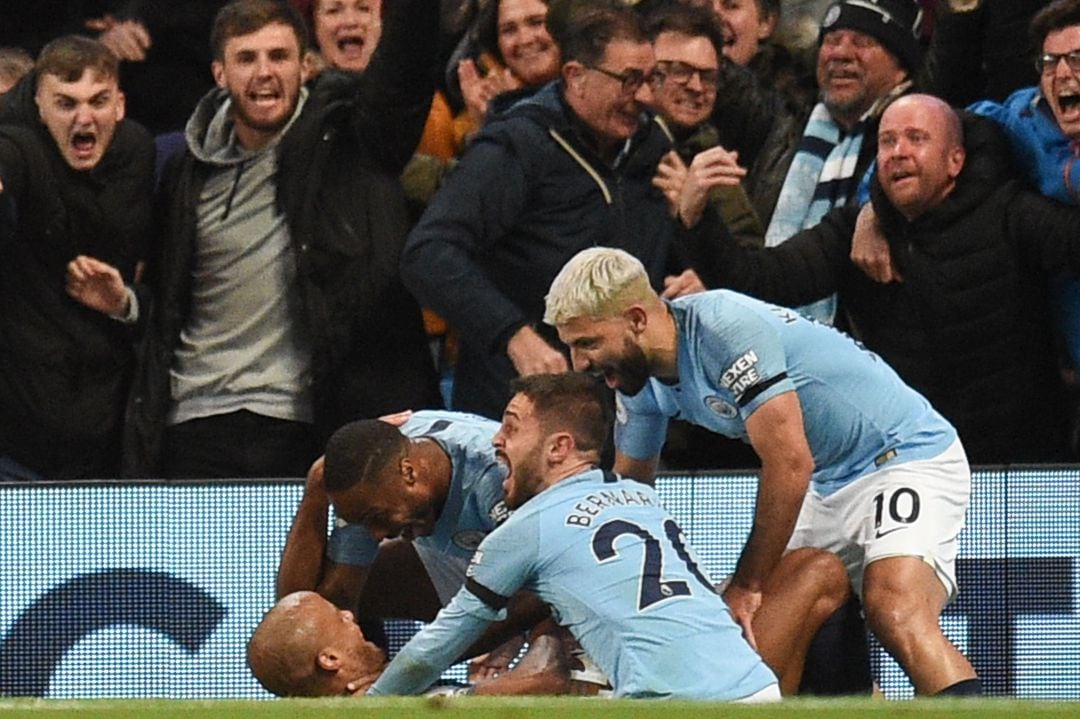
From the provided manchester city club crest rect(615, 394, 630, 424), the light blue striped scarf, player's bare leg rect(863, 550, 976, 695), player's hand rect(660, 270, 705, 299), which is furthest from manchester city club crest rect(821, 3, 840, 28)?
player's bare leg rect(863, 550, 976, 695)

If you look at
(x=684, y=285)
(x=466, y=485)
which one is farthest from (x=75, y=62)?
(x=466, y=485)

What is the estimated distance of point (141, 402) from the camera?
29.1ft

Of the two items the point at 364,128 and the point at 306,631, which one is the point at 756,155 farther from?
the point at 306,631

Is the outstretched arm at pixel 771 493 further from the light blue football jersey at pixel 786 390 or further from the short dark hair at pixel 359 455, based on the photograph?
the short dark hair at pixel 359 455

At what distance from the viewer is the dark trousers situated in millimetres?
8859

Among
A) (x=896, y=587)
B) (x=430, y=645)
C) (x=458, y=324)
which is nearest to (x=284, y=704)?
(x=430, y=645)

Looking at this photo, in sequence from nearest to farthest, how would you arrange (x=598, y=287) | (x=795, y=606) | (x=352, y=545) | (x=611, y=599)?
1. (x=611, y=599)
2. (x=598, y=287)
3. (x=795, y=606)
4. (x=352, y=545)

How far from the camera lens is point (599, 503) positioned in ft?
21.6

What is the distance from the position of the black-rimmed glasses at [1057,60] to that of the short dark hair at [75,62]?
10.6 feet

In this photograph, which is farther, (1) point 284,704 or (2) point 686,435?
(2) point 686,435

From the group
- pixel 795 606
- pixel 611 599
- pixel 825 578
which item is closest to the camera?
pixel 611 599

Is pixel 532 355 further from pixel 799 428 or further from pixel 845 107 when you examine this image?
pixel 845 107

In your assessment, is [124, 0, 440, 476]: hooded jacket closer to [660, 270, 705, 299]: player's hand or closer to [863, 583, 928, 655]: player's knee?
[660, 270, 705, 299]: player's hand

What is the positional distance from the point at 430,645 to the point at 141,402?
2644mm
